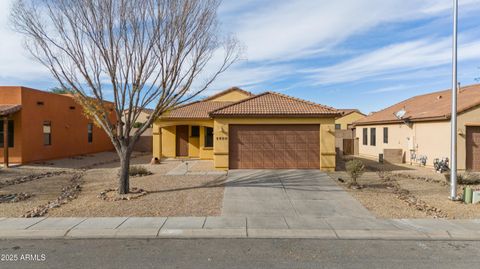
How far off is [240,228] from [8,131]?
57.5 ft

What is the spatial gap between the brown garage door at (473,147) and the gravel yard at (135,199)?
12.9 m

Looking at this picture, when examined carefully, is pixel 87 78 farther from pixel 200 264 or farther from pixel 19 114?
pixel 19 114

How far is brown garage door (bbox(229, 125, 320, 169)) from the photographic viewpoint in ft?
54.2

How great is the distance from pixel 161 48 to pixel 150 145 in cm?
2291

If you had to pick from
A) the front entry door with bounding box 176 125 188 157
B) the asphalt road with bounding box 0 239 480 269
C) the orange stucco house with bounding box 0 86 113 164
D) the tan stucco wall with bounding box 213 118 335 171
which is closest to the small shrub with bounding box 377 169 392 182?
the tan stucco wall with bounding box 213 118 335 171

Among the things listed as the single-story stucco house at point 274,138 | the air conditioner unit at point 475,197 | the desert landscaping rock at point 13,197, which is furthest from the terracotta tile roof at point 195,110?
the air conditioner unit at point 475,197

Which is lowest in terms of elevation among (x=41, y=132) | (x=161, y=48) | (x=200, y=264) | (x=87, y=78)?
(x=200, y=264)

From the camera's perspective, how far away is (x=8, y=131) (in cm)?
1912

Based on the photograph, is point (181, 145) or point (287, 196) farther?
point (181, 145)

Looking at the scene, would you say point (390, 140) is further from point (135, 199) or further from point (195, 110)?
point (135, 199)

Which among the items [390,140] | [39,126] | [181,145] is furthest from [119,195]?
[390,140]

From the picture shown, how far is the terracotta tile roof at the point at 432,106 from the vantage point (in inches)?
703

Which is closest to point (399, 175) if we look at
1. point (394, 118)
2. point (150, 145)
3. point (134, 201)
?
point (394, 118)

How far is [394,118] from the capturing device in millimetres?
23188
